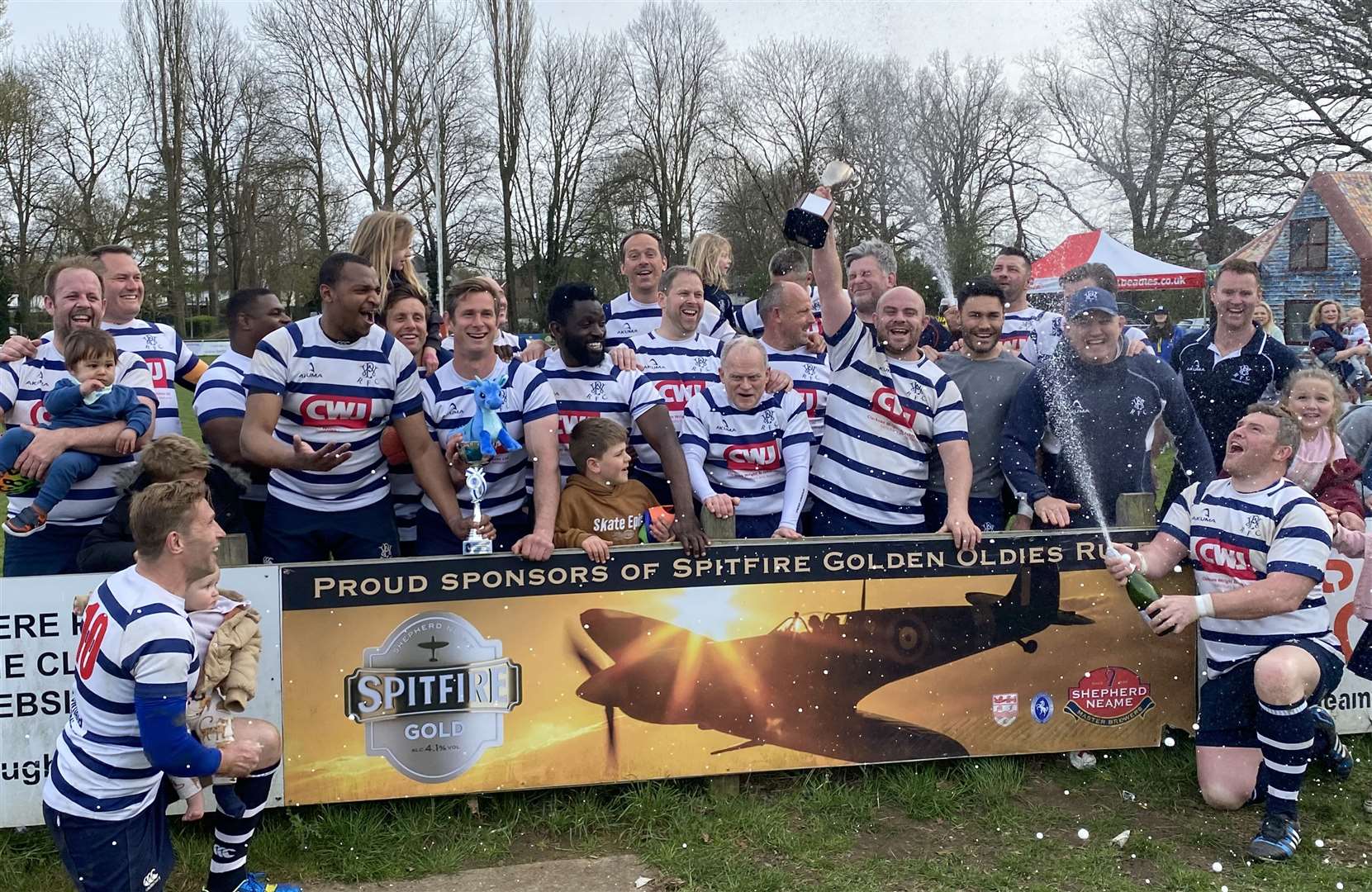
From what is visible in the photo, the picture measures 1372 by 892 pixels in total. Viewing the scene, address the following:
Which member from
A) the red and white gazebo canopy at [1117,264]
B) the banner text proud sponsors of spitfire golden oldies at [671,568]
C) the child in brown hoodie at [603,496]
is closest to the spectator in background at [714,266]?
the child in brown hoodie at [603,496]

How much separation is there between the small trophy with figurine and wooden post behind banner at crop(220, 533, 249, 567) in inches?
98.0

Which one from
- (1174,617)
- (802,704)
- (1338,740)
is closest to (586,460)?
(802,704)

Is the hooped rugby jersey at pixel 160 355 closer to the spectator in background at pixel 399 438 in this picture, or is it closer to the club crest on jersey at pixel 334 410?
the club crest on jersey at pixel 334 410

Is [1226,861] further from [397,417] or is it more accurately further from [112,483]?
[112,483]

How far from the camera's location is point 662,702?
4.32 m

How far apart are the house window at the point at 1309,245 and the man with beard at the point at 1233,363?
36021mm

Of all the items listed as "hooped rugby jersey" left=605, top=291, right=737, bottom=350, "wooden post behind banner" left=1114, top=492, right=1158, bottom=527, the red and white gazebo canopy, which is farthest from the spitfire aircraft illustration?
the red and white gazebo canopy

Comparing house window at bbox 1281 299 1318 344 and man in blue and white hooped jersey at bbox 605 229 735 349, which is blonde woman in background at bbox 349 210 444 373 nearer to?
man in blue and white hooped jersey at bbox 605 229 735 349

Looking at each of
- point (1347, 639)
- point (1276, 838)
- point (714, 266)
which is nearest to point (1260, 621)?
point (1276, 838)

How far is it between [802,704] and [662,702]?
0.58 m

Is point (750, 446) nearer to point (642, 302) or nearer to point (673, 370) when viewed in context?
point (673, 370)

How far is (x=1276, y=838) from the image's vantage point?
3980 millimetres

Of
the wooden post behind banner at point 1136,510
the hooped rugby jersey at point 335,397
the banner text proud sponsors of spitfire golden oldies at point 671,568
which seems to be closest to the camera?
the banner text proud sponsors of spitfire golden oldies at point 671,568

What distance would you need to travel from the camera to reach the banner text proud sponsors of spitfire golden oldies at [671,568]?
409cm
